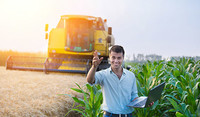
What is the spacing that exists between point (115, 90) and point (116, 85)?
0.17ft

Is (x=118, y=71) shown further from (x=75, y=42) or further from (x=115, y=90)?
(x=75, y=42)

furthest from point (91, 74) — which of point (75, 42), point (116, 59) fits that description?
point (75, 42)

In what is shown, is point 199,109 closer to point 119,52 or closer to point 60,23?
point 119,52

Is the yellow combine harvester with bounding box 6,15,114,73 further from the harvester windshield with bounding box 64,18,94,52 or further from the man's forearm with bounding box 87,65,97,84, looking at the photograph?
the man's forearm with bounding box 87,65,97,84

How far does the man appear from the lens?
2164mm

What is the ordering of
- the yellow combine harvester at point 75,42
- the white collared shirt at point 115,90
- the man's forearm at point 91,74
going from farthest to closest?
the yellow combine harvester at point 75,42
the white collared shirt at point 115,90
the man's forearm at point 91,74

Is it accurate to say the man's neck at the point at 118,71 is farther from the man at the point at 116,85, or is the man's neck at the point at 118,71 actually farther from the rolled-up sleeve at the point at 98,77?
the rolled-up sleeve at the point at 98,77

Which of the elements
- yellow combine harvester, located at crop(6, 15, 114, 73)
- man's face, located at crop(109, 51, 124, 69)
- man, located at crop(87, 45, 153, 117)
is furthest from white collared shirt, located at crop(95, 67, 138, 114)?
yellow combine harvester, located at crop(6, 15, 114, 73)

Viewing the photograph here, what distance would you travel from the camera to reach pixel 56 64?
10.1 metres

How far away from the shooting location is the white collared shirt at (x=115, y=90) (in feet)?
7.19

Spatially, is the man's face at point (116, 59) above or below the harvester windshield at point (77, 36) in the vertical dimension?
below

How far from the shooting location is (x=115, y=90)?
2.22 meters

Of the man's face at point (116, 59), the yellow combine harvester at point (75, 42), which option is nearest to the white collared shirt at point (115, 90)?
the man's face at point (116, 59)

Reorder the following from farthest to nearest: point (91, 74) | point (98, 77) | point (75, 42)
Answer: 1. point (75, 42)
2. point (98, 77)
3. point (91, 74)
